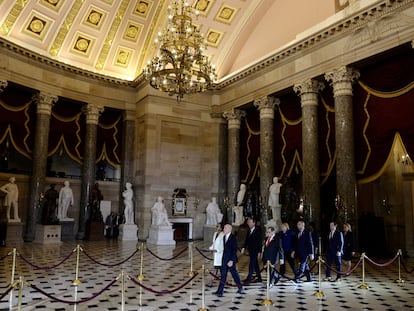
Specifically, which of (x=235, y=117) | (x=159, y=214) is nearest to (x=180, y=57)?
(x=159, y=214)

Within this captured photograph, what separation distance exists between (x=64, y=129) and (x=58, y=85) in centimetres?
210

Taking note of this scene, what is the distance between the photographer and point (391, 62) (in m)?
12.2

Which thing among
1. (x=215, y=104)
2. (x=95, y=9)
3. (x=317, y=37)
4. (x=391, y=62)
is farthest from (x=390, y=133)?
(x=95, y=9)

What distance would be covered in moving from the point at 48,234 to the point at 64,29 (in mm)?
8847

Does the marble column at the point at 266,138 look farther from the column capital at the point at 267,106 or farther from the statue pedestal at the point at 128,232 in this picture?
the statue pedestal at the point at 128,232

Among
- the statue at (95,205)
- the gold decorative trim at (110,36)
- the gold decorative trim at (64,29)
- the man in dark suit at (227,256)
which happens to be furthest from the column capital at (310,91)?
the gold decorative trim at (64,29)

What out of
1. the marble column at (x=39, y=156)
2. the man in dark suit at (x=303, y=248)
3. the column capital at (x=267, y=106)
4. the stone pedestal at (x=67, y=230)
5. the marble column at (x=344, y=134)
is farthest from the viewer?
the stone pedestal at (x=67, y=230)

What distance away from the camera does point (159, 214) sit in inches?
635

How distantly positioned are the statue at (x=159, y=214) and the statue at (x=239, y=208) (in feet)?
9.42

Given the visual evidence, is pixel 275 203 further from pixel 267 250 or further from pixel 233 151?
pixel 267 250

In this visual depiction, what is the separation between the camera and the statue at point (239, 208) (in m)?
16.5

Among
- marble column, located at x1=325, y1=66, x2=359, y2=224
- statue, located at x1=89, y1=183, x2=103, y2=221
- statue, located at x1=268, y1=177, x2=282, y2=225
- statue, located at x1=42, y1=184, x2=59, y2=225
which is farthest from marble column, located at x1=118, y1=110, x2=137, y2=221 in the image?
marble column, located at x1=325, y1=66, x2=359, y2=224

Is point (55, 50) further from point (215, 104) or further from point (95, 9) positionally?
point (215, 104)

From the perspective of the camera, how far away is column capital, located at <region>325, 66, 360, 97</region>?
12723mm
